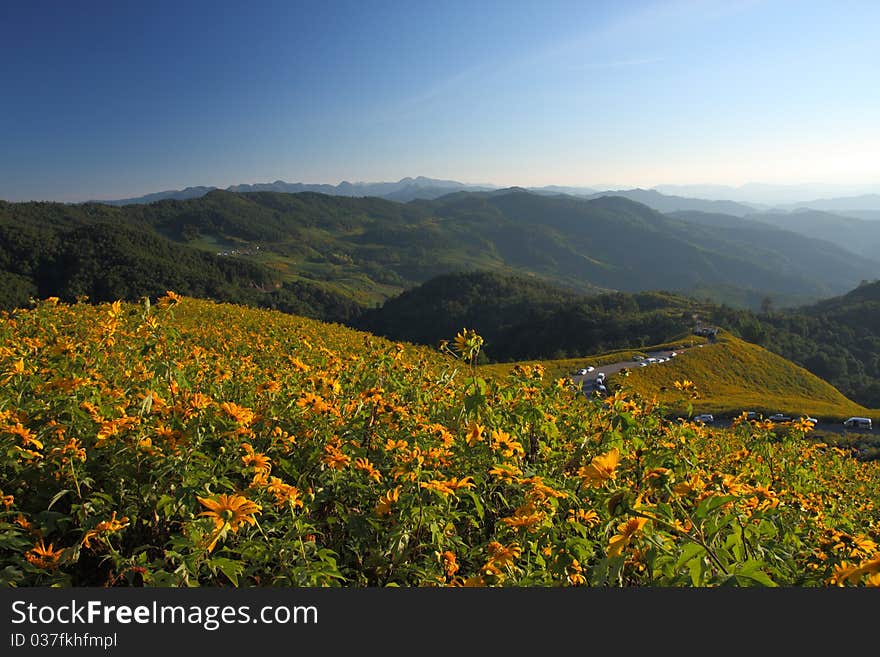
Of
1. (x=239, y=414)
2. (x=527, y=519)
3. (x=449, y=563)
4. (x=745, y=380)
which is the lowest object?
(x=745, y=380)

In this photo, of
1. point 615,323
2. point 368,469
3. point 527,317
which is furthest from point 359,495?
point 527,317

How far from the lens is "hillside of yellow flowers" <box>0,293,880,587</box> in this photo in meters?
2.20

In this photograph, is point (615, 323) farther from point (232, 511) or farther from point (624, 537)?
point (232, 511)

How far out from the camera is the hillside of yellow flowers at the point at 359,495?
2.20 metres

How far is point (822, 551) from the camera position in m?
2.96

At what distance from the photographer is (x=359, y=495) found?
3039 millimetres

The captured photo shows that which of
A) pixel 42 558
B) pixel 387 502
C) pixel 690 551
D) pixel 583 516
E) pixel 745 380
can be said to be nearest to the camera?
pixel 690 551

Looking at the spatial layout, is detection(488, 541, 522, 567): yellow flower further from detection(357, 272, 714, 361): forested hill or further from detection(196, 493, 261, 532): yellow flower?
detection(357, 272, 714, 361): forested hill

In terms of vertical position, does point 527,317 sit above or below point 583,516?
below

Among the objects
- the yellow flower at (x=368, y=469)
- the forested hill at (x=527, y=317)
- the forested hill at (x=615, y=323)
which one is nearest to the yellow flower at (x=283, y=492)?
the yellow flower at (x=368, y=469)

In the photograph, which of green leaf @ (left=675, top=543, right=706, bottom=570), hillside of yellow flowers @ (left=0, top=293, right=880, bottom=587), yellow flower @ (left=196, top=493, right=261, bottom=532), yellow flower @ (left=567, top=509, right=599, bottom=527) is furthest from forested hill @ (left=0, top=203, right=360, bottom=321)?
green leaf @ (left=675, top=543, right=706, bottom=570)

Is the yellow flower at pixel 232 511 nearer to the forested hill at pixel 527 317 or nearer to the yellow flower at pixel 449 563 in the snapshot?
the yellow flower at pixel 449 563

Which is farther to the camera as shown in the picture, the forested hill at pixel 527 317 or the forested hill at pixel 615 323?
the forested hill at pixel 527 317

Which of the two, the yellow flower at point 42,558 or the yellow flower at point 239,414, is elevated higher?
the yellow flower at point 239,414
